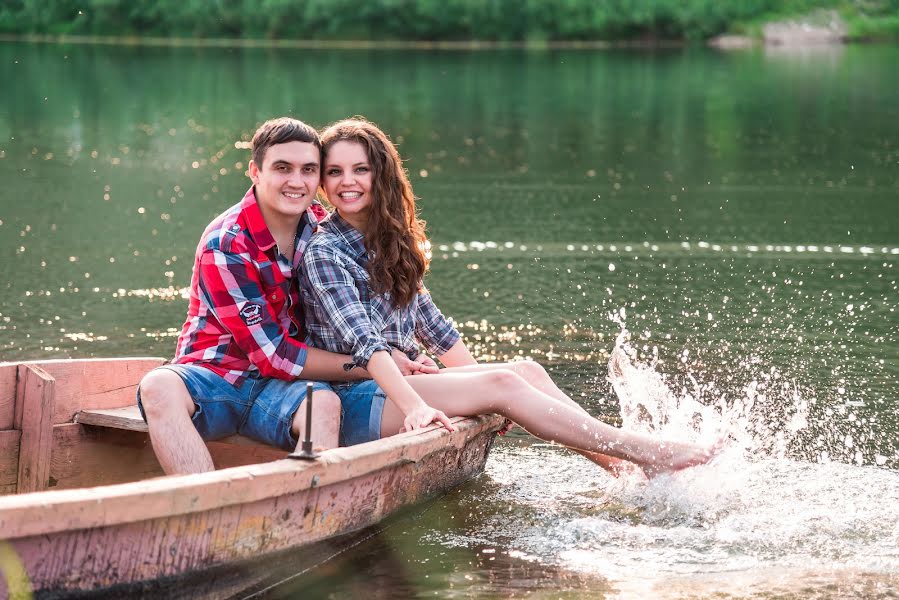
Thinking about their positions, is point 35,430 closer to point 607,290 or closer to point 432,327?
point 432,327

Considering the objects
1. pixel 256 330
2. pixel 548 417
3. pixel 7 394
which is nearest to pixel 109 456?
pixel 7 394

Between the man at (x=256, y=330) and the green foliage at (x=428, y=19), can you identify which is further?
the green foliage at (x=428, y=19)

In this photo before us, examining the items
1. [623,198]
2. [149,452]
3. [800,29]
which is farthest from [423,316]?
[800,29]

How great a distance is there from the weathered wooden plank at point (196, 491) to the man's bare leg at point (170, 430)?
21.6 inches

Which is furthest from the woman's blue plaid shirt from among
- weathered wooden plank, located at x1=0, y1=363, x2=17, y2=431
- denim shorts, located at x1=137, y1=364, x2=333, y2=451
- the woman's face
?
weathered wooden plank, located at x1=0, y1=363, x2=17, y2=431

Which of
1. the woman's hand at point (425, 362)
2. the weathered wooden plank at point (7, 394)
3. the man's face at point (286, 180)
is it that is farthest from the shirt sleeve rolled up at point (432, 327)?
the weathered wooden plank at point (7, 394)

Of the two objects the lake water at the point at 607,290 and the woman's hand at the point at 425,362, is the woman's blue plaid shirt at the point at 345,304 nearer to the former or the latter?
the woman's hand at the point at 425,362

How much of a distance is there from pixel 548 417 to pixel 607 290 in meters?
5.76

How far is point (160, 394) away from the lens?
5723 mm

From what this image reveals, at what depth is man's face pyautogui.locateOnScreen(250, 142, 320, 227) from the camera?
5.98 meters

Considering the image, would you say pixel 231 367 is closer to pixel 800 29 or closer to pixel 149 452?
pixel 149 452

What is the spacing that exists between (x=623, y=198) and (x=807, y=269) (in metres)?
4.93

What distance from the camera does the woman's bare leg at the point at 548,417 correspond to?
635 centimetres

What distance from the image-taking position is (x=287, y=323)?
6.22 meters
